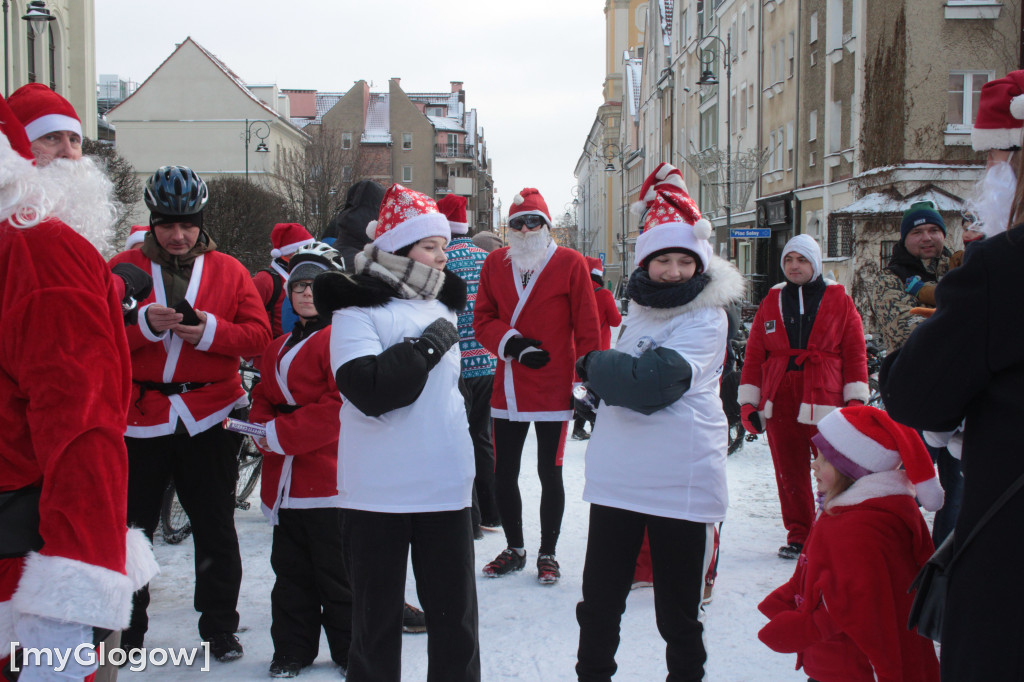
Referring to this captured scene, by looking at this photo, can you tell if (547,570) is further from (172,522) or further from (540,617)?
(172,522)

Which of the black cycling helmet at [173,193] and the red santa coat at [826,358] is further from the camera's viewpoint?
the red santa coat at [826,358]

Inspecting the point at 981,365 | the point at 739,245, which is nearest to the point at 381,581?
the point at 981,365

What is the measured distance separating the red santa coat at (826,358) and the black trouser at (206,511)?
3.28m

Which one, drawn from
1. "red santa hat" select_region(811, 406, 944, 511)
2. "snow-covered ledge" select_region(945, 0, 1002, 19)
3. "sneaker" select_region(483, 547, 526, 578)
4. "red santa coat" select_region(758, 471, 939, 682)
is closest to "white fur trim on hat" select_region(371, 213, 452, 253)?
"red santa hat" select_region(811, 406, 944, 511)

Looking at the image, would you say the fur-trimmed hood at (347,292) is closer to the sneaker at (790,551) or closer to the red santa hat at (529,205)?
the red santa hat at (529,205)

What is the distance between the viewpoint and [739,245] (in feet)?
120

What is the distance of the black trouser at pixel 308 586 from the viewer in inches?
150

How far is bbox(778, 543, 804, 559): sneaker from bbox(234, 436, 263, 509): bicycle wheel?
148 inches

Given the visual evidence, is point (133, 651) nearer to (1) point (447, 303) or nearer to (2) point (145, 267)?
(2) point (145, 267)

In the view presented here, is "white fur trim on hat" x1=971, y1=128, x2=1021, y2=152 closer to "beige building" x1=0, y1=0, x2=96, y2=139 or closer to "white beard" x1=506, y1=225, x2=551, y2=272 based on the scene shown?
"white beard" x1=506, y1=225, x2=551, y2=272

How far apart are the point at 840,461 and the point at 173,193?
9.54 feet

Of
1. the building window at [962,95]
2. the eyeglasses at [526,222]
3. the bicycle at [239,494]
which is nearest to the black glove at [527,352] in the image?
the eyeglasses at [526,222]

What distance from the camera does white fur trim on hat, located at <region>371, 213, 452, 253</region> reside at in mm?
3146

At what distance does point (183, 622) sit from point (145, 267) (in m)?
1.76
